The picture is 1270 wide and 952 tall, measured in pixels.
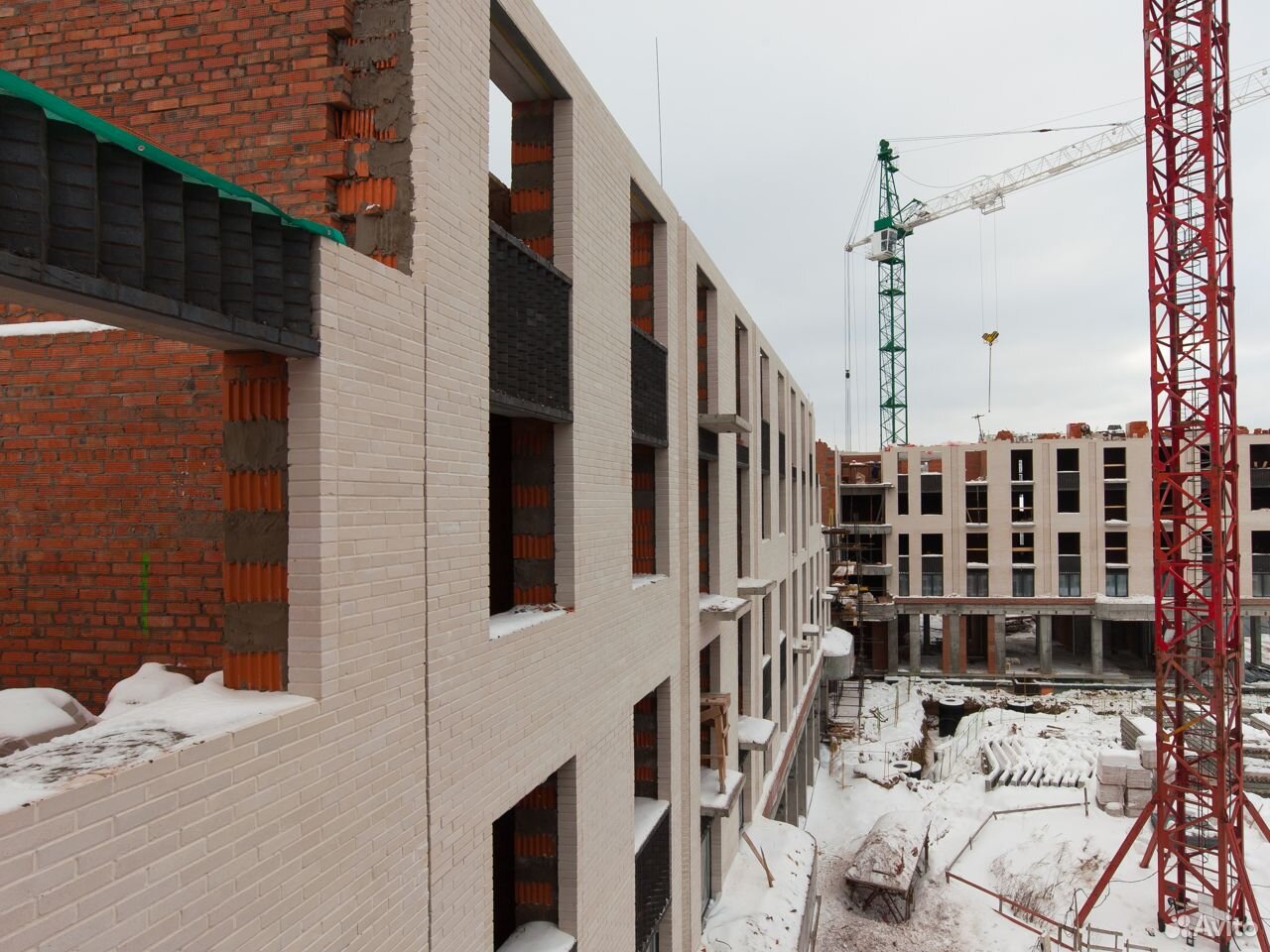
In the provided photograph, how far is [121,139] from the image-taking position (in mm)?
2859

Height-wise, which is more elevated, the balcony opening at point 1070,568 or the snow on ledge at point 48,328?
the snow on ledge at point 48,328

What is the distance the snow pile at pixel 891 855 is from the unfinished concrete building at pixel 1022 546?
2081cm

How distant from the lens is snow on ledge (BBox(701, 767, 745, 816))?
35.6ft

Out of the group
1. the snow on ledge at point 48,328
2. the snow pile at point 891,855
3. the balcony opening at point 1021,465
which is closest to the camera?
the snow on ledge at point 48,328

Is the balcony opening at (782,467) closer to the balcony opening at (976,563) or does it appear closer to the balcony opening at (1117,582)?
the balcony opening at (976,563)

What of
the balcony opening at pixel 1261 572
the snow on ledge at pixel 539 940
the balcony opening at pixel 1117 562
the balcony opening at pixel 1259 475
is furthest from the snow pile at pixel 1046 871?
the balcony opening at pixel 1259 475

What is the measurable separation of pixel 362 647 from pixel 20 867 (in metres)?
1.67

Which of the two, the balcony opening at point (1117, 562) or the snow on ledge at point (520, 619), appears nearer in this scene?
the snow on ledge at point (520, 619)

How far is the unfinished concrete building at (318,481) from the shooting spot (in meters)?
2.87

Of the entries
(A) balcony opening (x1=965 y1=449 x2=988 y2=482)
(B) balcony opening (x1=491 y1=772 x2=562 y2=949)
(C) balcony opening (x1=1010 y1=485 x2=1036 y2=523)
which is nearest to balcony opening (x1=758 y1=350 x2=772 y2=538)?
(B) balcony opening (x1=491 y1=772 x2=562 y2=949)

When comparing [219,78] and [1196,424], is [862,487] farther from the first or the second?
[219,78]

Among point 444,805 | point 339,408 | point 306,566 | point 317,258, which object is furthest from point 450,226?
point 444,805

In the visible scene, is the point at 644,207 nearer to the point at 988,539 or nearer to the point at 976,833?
the point at 976,833

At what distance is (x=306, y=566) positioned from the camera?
365 cm
